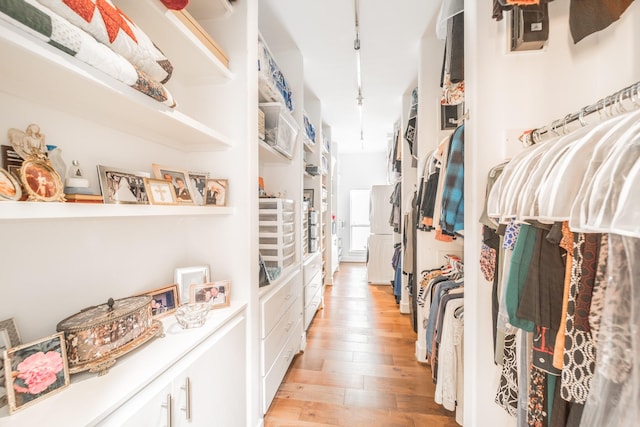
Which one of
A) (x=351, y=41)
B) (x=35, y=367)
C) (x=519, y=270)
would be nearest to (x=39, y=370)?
(x=35, y=367)

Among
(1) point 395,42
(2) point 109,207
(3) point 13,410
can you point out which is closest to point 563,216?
(2) point 109,207

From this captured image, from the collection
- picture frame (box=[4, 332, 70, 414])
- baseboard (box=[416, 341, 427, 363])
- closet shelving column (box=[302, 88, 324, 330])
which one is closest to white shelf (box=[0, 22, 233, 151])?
picture frame (box=[4, 332, 70, 414])

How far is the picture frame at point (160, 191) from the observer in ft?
3.37

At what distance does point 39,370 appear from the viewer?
0.65m

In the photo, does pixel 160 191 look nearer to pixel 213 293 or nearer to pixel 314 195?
pixel 213 293

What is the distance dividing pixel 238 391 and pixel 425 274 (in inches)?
64.5

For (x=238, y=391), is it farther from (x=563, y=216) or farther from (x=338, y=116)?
(x=338, y=116)

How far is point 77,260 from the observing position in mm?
897

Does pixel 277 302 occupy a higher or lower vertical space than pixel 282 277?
lower

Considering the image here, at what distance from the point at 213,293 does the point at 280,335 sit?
0.78 m

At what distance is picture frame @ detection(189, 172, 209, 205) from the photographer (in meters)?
1.27

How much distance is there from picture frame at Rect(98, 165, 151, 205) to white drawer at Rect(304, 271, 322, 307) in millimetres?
1873

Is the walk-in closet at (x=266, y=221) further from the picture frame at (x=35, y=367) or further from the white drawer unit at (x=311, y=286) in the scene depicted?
the white drawer unit at (x=311, y=286)

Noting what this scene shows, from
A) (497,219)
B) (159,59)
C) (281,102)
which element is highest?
(281,102)
